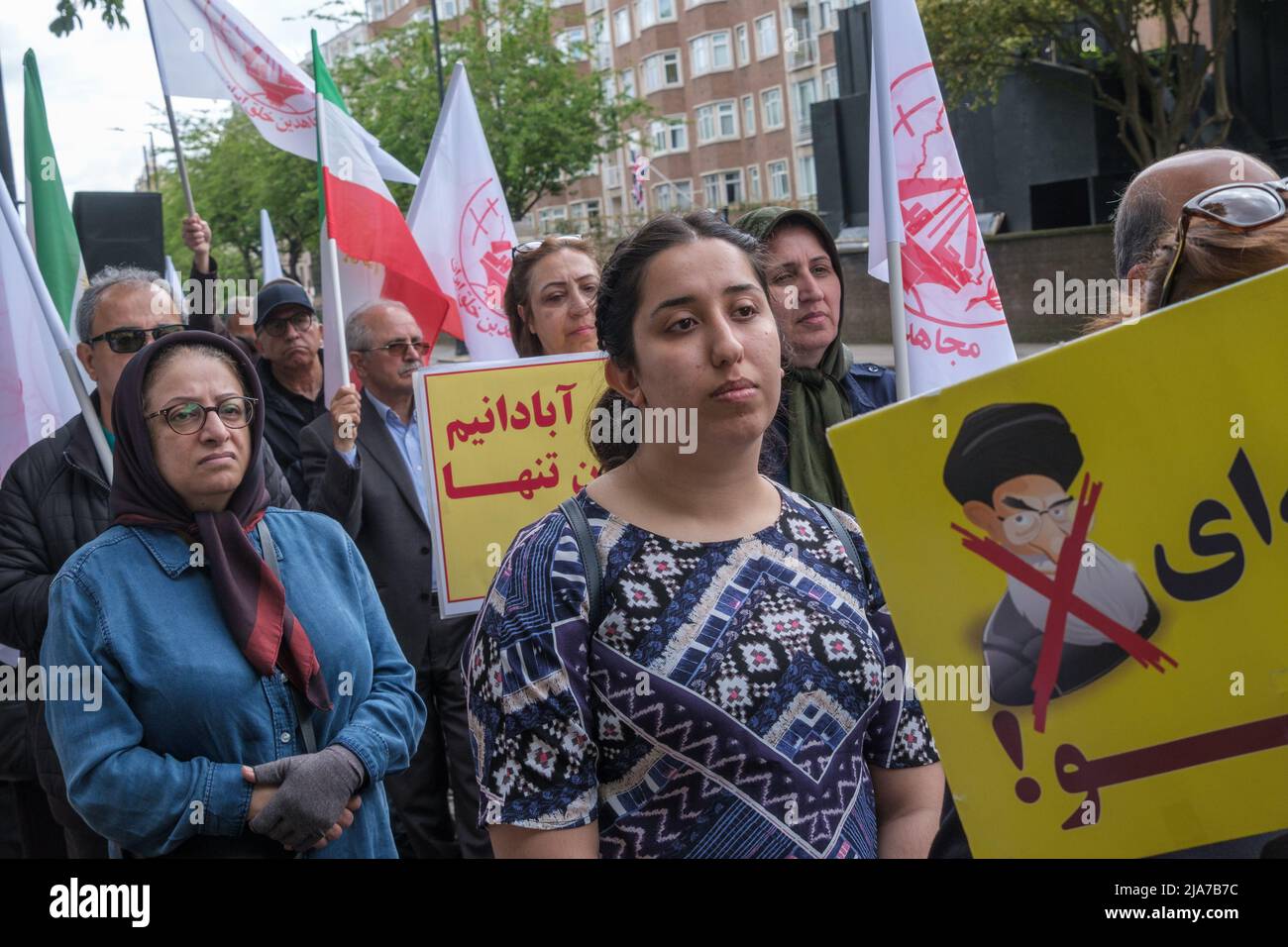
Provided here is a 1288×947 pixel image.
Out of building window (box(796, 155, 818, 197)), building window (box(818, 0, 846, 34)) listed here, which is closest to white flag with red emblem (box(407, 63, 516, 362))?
building window (box(818, 0, 846, 34))

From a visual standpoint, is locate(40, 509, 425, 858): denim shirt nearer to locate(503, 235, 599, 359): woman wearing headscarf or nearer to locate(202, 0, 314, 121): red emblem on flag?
locate(503, 235, 599, 359): woman wearing headscarf

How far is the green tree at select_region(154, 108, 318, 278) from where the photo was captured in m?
36.1

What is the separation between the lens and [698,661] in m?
1.96

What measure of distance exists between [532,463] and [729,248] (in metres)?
2.40

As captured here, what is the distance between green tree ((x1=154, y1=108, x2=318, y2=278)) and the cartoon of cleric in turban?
33602mm

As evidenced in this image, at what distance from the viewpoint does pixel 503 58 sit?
35562mm

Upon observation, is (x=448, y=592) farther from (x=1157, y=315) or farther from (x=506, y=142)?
(x=506, y=142)

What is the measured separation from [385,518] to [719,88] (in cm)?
4974

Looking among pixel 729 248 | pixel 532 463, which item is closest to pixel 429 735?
pixel 532 463

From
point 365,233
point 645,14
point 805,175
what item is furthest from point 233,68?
point 645,14

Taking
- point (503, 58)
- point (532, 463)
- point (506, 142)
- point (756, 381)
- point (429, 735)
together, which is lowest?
point (429, 735)

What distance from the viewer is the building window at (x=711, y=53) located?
52000mm

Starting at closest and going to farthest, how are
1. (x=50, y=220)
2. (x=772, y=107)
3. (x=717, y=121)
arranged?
(x=50, y=220), (x=772, y=107), (x=717, y=121)

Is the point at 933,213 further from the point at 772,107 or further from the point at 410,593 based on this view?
the point at 772,107
